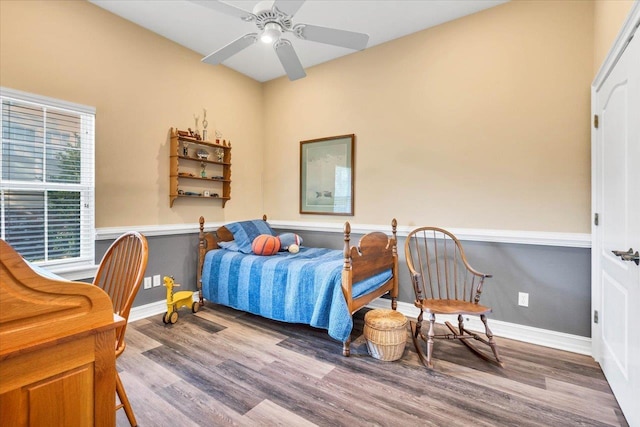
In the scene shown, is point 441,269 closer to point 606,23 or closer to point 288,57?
point 606,23

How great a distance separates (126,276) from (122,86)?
2181 mm

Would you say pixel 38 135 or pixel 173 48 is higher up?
pixel 173 48

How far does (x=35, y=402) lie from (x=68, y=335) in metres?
0.17

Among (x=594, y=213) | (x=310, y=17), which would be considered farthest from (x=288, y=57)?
(x=594, y=213)

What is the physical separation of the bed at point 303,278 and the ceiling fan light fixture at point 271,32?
146cm

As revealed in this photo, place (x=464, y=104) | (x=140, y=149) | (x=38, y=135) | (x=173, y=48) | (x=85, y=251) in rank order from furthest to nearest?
(x=173, y=48) < (x=140, y=149) < (x=464, y=104) < (x=85, y=251) < (x=38, y=135)

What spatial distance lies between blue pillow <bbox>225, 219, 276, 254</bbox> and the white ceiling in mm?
2014

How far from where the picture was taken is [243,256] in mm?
3158

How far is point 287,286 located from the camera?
8.89 feet

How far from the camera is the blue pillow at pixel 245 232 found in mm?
3369

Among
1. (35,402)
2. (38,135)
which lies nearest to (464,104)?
(35,402)

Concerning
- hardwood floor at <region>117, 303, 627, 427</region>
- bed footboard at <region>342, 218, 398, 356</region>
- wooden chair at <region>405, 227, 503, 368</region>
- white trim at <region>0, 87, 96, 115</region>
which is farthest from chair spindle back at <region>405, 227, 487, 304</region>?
white trim at <region>0, 87, 96, 115</region>

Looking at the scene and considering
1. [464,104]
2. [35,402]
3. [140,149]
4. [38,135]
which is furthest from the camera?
[140,149]

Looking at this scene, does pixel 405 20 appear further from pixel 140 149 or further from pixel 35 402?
pixel 35 402
